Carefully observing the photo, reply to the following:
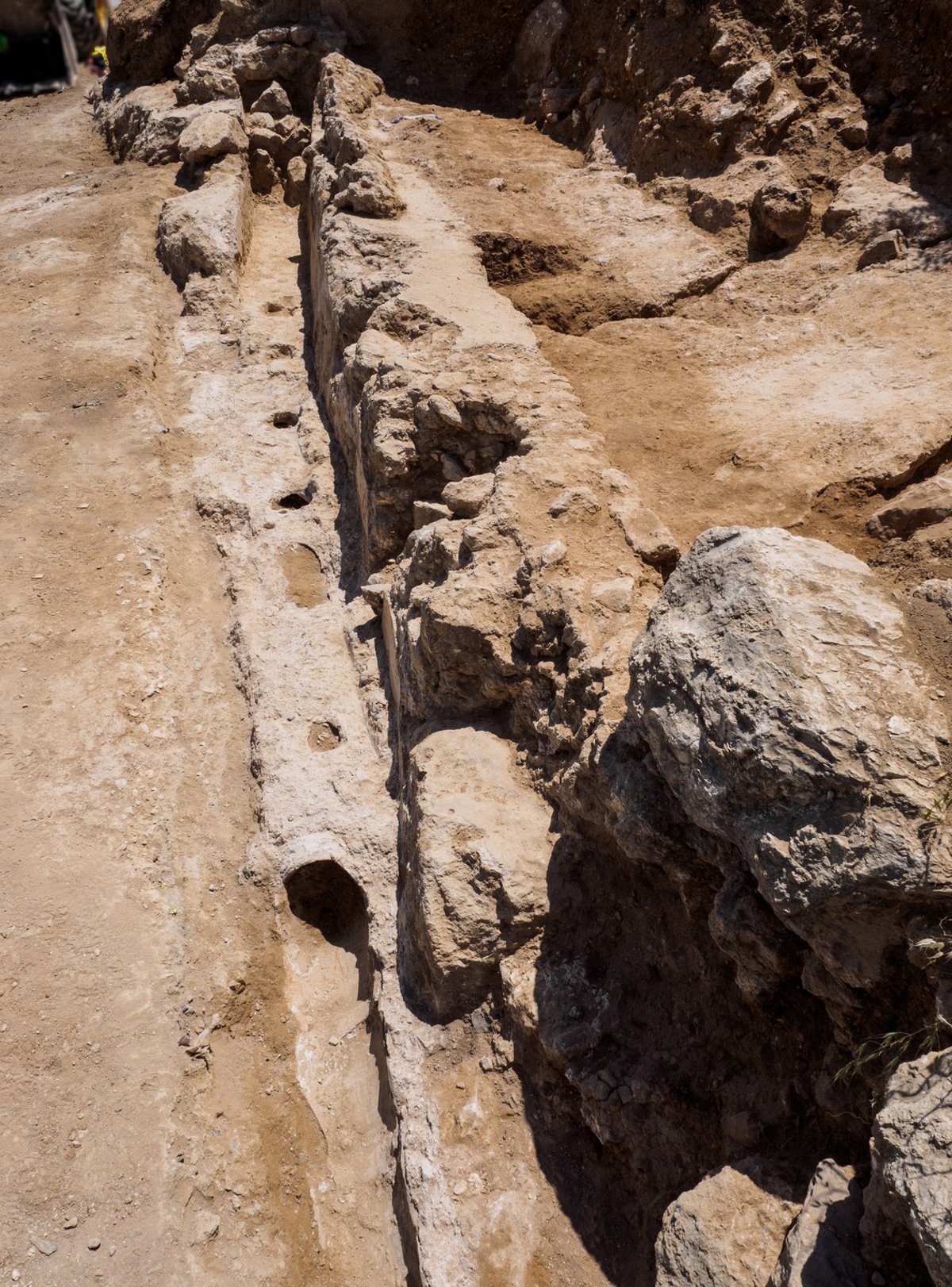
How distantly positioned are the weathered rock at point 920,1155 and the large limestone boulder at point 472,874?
177cm

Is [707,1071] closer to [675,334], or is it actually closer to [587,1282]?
[587,1282]

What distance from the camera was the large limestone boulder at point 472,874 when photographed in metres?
3.87

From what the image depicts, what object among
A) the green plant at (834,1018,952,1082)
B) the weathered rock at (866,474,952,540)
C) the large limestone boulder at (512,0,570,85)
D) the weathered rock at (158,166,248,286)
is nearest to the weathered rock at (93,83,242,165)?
the weathered rock at (158,166,248,286)

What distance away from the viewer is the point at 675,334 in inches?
247

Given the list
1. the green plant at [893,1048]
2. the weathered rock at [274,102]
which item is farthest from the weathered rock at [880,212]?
the weathered rock at [274,102]

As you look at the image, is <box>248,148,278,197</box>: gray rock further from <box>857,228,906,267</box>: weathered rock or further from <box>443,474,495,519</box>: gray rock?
<box>443,474,495,519</box>: gray rock

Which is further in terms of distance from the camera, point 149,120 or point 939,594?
point 149,120

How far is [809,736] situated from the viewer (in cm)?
244

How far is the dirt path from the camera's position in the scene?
3.81m

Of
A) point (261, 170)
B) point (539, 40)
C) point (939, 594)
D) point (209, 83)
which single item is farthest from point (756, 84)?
point (209, 83)

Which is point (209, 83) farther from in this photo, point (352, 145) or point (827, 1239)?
point (827, 1239)

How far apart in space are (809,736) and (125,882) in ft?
12.4

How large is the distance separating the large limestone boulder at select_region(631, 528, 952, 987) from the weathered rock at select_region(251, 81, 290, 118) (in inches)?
406

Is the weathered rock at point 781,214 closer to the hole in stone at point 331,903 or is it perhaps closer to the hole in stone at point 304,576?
the hole in stone at point 304,576
